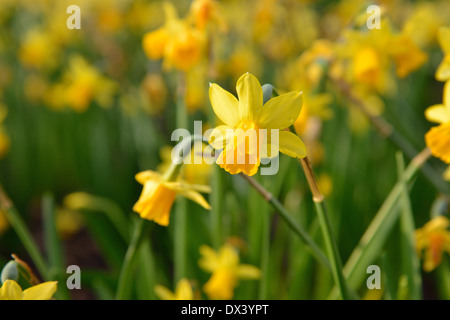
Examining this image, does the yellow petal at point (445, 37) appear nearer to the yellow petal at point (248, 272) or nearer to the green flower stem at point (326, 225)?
the green flower stem at point (326, 225)

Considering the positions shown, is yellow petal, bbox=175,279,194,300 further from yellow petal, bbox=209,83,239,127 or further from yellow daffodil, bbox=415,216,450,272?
yellow daffodil, bbox=415,216,450,272

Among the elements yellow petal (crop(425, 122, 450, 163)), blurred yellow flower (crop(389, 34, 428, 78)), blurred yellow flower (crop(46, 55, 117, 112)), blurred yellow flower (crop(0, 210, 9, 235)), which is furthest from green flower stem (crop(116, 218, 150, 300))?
blurred yellow flower (crop(0, 210, 9, 235))

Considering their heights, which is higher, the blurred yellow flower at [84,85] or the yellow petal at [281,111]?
the blurred yellow flower at [84,85]

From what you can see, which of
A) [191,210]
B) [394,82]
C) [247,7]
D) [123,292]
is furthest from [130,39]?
[123,292]

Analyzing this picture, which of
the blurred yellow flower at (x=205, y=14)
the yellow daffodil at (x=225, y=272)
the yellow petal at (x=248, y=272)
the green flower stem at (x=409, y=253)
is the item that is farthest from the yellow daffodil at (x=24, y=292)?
the blurred yellow flower at (x=205, y=14)

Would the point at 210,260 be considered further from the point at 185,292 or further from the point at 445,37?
the point at 445,37
